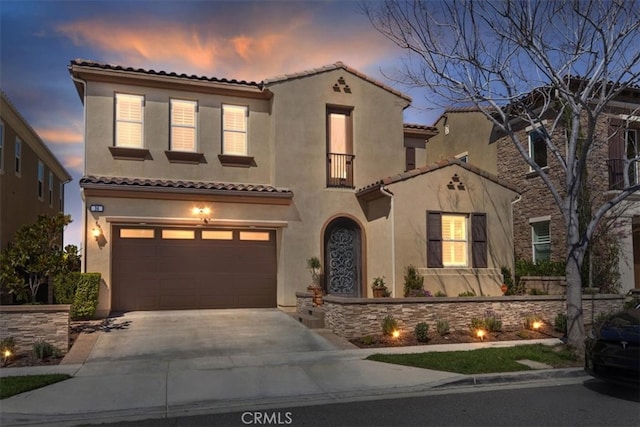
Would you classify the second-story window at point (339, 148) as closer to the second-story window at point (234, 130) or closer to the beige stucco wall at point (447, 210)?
the beige stucco wall at point (447, 210)

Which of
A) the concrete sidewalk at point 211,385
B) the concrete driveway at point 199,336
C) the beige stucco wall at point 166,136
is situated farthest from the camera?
the beige stucco wall at point 166,136

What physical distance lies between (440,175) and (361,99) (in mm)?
3448

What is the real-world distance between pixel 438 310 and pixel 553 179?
28.8 feet

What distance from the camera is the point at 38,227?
1171cm

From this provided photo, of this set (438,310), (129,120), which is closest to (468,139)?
(438,310)

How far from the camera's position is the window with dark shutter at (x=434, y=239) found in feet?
48.6

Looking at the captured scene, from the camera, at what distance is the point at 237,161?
15.6 meters

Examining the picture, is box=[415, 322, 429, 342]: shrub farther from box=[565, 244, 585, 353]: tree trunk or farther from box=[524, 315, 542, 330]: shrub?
box=[524, 315, 542, 330]: shrub

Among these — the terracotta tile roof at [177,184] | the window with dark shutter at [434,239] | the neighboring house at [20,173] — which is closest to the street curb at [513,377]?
the window with dark shutter at [434,239]

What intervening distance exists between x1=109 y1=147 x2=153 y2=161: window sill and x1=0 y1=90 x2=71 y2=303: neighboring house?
4798 millimetres

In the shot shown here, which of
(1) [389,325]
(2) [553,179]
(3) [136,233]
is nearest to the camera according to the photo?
(1) [389,325]

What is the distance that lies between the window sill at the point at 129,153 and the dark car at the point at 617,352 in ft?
37.6

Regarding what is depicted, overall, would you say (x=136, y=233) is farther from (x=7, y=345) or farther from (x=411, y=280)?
(x=411, y=280)

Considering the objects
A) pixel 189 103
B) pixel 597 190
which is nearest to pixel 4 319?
pixel 189 103
